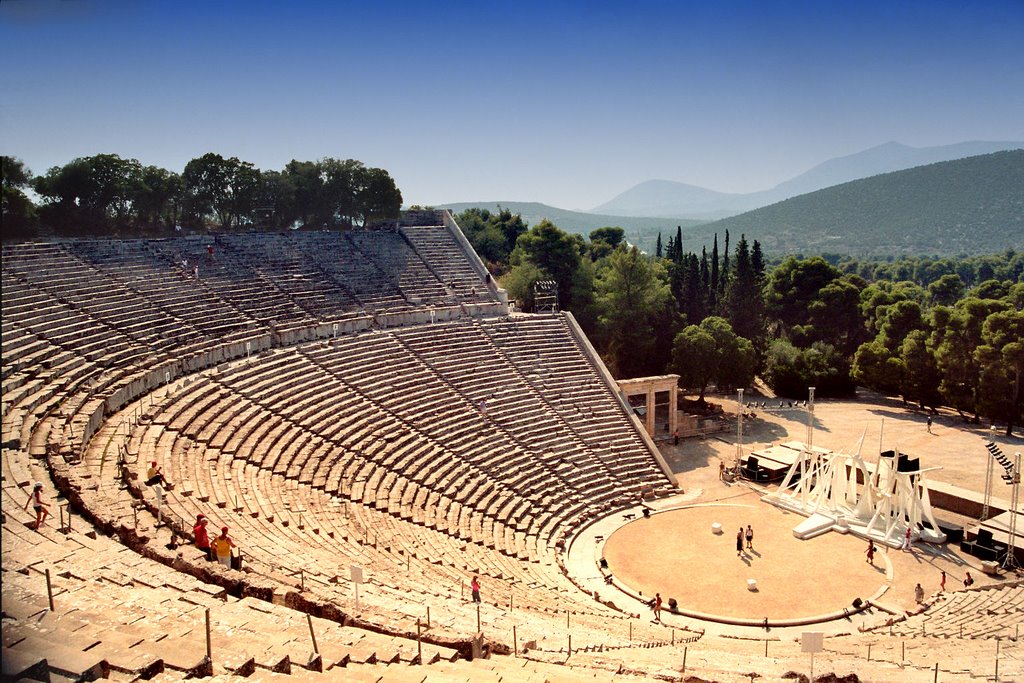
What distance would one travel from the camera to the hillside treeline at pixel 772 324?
4456 cm

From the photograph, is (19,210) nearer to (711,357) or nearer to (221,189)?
(221,189)

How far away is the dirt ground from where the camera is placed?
78.6 ft

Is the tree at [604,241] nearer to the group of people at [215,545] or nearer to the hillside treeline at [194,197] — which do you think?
the hillside treeline at [194,197]

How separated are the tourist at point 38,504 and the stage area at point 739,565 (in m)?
17.2

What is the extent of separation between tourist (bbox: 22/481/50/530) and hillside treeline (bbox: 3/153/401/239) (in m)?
20.1

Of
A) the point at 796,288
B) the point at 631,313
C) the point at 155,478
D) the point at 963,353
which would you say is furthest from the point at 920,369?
the point at 155,478

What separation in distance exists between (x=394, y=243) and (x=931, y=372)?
1357 inches

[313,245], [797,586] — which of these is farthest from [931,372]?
[313,245]

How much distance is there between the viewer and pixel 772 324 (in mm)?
65375

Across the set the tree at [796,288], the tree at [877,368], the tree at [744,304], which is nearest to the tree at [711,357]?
the tree at [877,368]

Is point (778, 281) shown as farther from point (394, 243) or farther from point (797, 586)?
point (797, 586)

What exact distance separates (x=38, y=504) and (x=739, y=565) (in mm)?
21126

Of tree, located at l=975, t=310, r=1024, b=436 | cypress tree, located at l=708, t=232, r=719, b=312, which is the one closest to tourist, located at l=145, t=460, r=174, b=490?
tree, located at l=975, t=310, r=1024, b=436

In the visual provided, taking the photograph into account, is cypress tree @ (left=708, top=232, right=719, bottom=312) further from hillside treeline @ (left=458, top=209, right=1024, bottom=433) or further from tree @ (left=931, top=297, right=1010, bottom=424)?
tree @ (left=931, top=297, right=1010, bottom=424)
